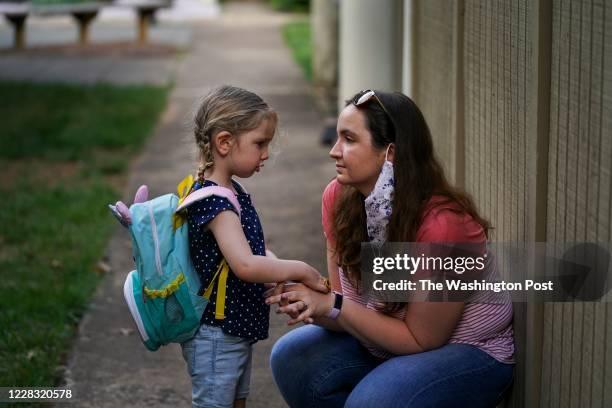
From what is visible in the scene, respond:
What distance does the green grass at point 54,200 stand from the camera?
5.27 meters

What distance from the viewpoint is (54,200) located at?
27.1 feet

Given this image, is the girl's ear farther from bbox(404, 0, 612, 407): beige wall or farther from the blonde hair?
bbox(404, 0, 612, 407): beige wall

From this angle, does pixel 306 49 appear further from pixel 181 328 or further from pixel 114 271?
pixel 181 328

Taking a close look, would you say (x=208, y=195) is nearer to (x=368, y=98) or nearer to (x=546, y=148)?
(x=368, y=98)

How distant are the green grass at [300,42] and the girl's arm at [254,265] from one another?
1150cm

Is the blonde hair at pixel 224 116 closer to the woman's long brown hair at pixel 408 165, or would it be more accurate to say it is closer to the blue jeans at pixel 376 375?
the woman's long brown hair at pixel 408 165

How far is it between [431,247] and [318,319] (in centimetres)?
47

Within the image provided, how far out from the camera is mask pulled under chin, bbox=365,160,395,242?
133 inches

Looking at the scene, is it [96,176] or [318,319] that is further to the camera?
[96,176]

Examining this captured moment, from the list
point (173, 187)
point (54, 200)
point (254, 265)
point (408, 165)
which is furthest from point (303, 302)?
point (173, 187)

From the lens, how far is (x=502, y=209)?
3789mm

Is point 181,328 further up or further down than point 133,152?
further up

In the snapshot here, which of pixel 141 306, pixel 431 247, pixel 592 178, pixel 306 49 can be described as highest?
pixel 592 178

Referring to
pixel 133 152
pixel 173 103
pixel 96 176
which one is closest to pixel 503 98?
pixel 96 176
